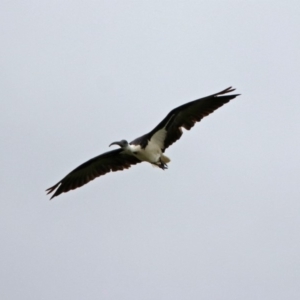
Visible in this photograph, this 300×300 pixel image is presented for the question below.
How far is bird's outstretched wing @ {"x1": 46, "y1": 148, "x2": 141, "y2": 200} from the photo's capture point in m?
33.7

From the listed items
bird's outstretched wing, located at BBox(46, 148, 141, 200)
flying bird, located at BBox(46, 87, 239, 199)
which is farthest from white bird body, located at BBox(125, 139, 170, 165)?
bird's outstretched wing, located at BBox(46, 148, 141, 200)

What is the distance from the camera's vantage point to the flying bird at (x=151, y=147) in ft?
103

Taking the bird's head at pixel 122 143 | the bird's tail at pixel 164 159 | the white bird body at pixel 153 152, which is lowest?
the bird's tail at pixel 164 159

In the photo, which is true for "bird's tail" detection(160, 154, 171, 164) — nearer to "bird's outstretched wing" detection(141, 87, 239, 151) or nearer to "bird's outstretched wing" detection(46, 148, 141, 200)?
"bird's outstretched wing" detection(141, 87, 239, 151)

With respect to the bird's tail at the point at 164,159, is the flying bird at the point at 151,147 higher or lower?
higher

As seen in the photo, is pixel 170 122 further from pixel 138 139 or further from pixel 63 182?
pixel 63 182

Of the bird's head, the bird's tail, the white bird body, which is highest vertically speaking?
the bird's head

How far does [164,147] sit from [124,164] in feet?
6.71

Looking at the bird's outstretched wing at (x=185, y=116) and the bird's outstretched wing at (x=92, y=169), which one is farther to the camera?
the bird's outstretched wing at (x=92, y=169)

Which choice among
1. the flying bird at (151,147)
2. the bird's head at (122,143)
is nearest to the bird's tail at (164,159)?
the flying bird at (151,147)

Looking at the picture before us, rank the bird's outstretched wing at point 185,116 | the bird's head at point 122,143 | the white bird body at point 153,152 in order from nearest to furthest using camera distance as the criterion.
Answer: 1. the bird's outstretched wing at point 185,116
2. the white bird body at point 153,152
3. the bird's head at point 122,143

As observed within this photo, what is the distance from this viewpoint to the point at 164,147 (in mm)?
32312

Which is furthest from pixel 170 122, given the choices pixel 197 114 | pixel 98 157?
pixel 98 157

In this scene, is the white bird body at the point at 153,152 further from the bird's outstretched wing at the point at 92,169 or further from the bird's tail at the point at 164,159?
the bird's outstretched wing at the point at 92,169
